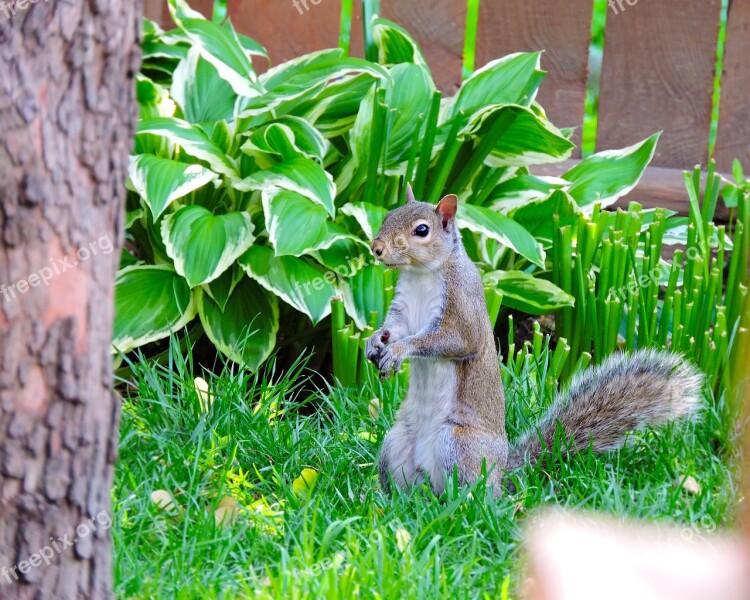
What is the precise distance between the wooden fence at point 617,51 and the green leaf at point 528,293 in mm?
874

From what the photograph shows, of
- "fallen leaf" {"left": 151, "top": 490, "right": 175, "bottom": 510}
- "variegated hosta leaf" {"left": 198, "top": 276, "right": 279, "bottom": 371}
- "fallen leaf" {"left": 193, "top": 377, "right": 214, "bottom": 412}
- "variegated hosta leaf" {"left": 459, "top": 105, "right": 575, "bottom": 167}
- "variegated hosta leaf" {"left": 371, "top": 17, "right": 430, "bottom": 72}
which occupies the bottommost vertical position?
"fallen leaf" {"left": 151, "top": 490, "right": 175, "bottom": 510}

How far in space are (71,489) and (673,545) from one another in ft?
3.79

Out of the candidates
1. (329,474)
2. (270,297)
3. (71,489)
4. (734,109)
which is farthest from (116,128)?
(734,109)

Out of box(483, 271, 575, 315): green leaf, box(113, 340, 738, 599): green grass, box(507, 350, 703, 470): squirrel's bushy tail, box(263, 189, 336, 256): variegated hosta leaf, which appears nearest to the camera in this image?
box(113, 340, 738, 599): green grass

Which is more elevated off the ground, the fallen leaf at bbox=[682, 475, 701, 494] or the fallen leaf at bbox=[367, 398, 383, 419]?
the fallen leaf at bbox=[367, 398, 383, 419]

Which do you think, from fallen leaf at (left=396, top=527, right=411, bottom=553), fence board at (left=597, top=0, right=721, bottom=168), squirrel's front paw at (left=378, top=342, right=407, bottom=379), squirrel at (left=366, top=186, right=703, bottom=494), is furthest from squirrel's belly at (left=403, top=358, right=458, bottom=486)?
fence board at (left=597, top=0, right=721, bottom=168)

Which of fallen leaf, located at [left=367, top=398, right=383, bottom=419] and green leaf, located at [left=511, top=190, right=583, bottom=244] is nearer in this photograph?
fallen leaf, located at [left=367, top=398, right=383, bottom=419]

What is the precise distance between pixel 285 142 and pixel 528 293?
93 cm

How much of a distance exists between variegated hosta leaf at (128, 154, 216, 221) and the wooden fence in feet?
3.92

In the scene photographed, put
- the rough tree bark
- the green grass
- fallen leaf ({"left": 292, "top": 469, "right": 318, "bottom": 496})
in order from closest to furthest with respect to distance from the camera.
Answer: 1. the rough tree bark
2. the green grass
3. fallen leaf ({"left": 292, "top": 469, "right": 318, "bottom": 496})

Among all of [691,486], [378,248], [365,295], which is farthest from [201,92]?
[691,486]

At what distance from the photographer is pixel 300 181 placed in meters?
3.20

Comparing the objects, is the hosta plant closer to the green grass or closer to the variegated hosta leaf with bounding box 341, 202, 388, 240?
the variegated hosta leaf with bounding box 341, 202, 388, 240

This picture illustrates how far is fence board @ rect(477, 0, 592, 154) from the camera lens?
4.27 metres
